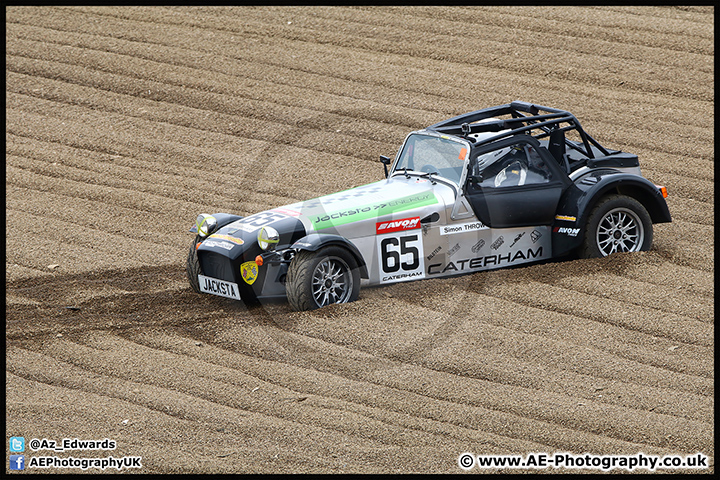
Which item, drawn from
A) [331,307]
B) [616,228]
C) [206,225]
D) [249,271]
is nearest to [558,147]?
[616,228]

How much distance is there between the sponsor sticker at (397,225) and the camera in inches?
359

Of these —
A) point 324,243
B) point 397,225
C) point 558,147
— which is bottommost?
point 324,243

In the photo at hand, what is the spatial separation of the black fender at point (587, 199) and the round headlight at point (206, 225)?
153 inches

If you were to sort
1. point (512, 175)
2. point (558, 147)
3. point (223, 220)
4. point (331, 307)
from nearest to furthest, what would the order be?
point (331, 307) → point (223, 220) → point (512, 175) → point (558, 147)

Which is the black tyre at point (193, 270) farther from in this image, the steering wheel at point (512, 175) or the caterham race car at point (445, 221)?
the steering wheel at point (512, 175)

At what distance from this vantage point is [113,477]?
20.2 ft

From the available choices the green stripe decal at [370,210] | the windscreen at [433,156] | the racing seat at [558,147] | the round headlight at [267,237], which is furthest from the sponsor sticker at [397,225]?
the racing seat at [558,147]

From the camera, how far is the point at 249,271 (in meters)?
8.73

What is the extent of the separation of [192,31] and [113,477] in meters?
13.8

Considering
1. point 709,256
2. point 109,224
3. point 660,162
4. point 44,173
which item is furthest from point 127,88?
point 709,256

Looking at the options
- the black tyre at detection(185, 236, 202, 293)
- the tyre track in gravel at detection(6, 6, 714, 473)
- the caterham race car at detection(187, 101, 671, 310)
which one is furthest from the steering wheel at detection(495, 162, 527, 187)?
the black tyre at detection(185, 236, 202, 293)

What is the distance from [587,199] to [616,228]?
614 mm

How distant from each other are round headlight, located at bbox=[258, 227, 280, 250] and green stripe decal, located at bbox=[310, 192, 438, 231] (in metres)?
0.47

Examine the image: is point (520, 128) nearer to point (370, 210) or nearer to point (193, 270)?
point (370, 210)
